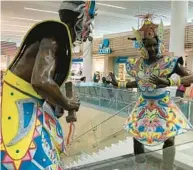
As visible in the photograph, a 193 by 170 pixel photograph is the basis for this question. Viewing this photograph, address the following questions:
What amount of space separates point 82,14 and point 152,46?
1.45m

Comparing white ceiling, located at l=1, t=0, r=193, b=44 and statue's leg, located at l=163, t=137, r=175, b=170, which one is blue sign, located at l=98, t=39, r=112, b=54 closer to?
white ceiling, located at l=1, t=0, r=193, b=44

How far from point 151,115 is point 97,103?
582 cm

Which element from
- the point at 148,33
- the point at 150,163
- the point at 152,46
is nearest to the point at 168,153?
the point at 150,163

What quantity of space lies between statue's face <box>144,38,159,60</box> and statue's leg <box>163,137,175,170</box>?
35.1 inches

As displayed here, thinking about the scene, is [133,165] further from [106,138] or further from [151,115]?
[106,138]

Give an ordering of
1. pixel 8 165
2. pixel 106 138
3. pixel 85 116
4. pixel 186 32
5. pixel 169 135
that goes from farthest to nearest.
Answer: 1. pixel 186 32
2. pixel 85 116
3. pixel 106 138
4. pixel 169 135
5. pixel 8 165

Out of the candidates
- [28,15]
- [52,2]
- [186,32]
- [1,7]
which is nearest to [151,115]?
[186,32]

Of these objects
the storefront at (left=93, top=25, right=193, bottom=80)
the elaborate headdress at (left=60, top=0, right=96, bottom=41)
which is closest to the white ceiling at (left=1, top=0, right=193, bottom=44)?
the storefront at (left=93, top=25, right=193, bottom=80)

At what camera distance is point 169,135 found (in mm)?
2689

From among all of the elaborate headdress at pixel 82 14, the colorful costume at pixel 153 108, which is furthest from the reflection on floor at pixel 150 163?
the elaborate headdress at pixel 82 14

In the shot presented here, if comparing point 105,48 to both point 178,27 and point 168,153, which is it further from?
point 168,153

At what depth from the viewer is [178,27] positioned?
931 cm

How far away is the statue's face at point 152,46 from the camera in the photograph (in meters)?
2.86

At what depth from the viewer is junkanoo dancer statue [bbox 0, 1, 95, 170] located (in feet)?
4.39
